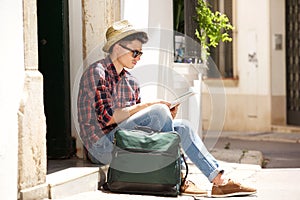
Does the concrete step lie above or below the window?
below

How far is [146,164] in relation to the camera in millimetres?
5738

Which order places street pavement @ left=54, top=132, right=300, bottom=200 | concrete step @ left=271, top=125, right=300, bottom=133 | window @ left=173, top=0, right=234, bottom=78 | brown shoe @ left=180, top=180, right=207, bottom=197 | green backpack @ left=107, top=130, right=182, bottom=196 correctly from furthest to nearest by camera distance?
concrete step @ left=271, top=125, right=300, bottom=133
window @ left=173, top=0, right=234, bottom=78
brown shoe @ left=180, top=180, right=207, bottom=197
street pavement @ left=54, top=132, right=300, bottom=200
green backpack @ left=107, top=130, right=182, bottom=196

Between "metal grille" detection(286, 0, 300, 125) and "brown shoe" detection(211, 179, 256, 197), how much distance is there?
26.6 feet

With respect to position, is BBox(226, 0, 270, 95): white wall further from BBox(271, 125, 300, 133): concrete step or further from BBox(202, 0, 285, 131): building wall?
BBox(271, 125, 300, 133): concrete step

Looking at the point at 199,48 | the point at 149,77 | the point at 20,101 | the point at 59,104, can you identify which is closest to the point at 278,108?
the point at 199,48

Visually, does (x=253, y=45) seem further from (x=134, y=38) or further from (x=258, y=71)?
(x=134, y=38)

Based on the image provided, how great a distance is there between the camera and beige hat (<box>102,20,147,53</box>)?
618 centimetres

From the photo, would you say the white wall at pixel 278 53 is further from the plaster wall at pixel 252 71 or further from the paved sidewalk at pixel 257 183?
the paved sidewalk at pixel 257 183

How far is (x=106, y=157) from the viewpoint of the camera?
6.23 metres

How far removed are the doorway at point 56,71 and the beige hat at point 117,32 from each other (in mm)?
714

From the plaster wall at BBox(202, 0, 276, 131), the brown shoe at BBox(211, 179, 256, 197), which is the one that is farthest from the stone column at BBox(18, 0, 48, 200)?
the plaster wall at BBox(202, 0, 276, 131)

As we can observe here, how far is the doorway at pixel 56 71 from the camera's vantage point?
6.88m

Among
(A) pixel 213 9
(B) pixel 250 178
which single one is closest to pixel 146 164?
(B) pixel 250 178

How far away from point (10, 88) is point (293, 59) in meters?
9.68
